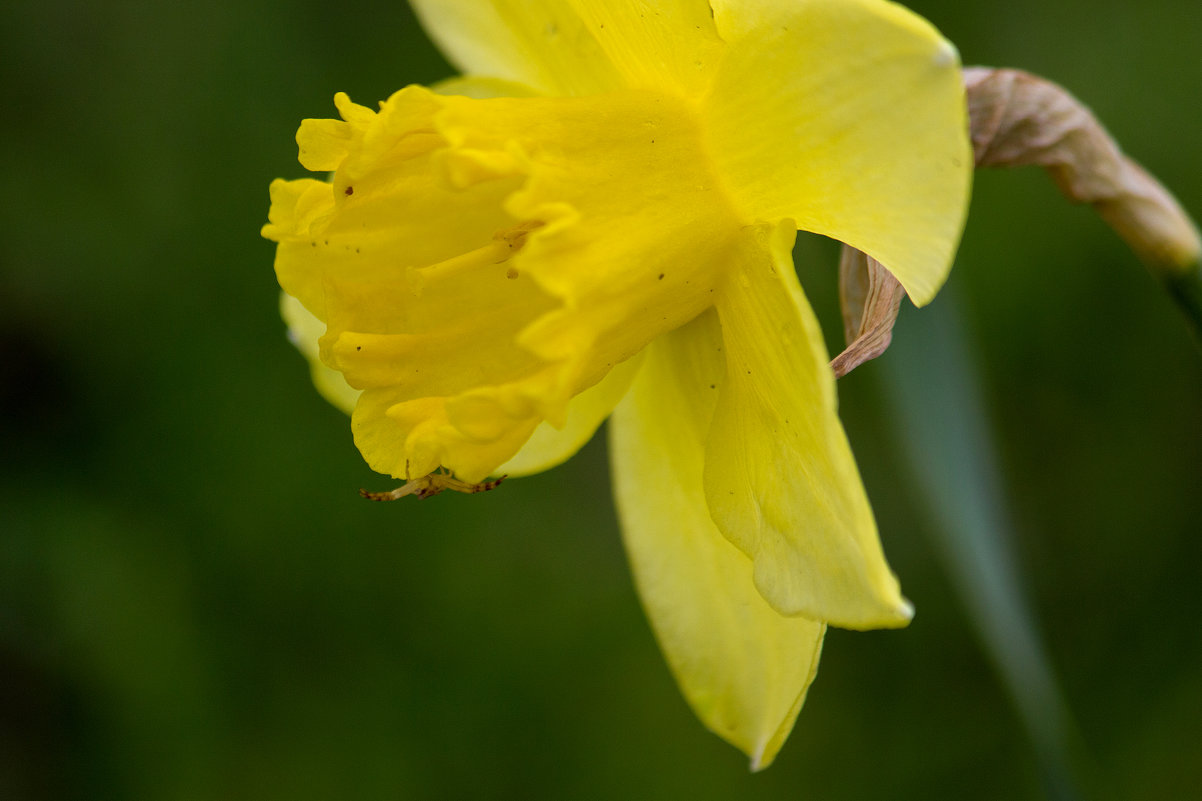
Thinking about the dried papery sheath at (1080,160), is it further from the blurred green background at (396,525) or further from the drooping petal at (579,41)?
the blurred green background at (396,525)

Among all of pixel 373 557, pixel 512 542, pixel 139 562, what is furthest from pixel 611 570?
pixel 139 562

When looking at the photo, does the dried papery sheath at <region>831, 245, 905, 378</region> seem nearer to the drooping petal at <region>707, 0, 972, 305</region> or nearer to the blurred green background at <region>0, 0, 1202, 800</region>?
the drooping petal at <region>707, 0, 972, 305</region>

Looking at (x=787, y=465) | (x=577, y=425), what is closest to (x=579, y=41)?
(x=577, y=425)

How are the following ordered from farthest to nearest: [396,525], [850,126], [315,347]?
[396,525] < [315,347] < [850,126]

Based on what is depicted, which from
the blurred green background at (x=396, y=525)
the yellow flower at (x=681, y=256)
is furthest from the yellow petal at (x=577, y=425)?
the blurred green background at (x=396, y=525)

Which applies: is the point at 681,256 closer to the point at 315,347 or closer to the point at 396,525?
the point at 315,347

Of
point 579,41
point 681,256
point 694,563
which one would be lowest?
point 694,563
